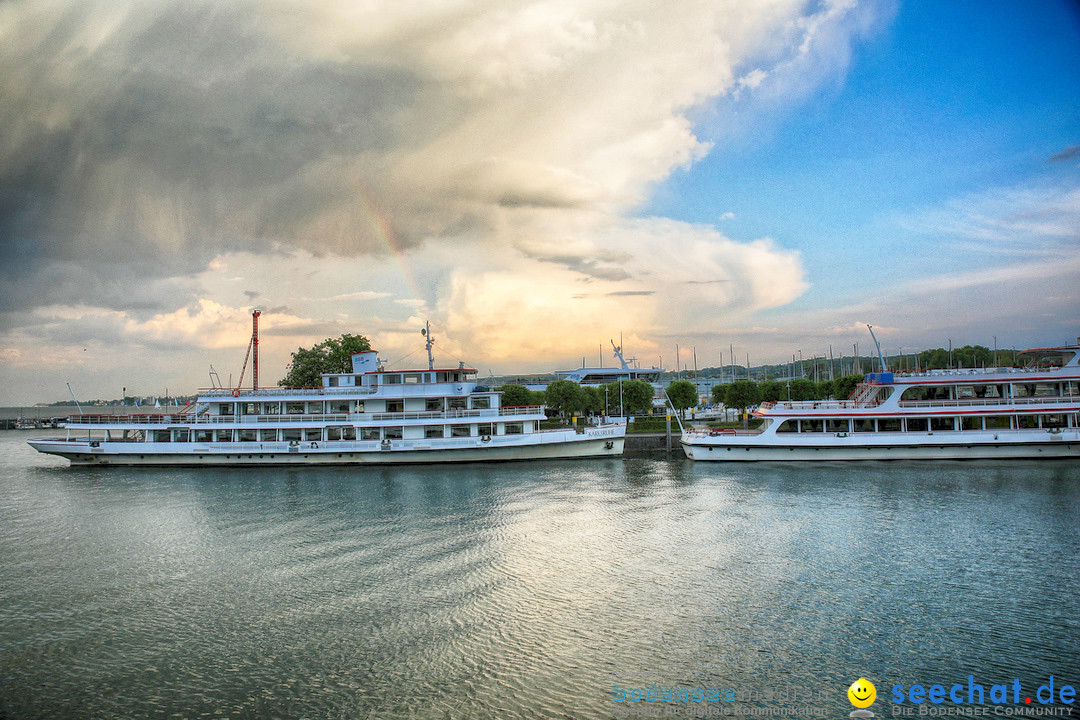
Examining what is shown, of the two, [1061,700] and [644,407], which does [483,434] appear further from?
[1061,700]

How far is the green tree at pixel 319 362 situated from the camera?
69.1m

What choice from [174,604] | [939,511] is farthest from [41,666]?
[939,511]

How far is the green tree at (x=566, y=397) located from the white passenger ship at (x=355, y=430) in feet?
71.8

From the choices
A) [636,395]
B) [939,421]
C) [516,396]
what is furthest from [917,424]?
[516,396]

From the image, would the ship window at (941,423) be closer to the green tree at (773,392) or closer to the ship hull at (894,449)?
the ship hull at (894,449)

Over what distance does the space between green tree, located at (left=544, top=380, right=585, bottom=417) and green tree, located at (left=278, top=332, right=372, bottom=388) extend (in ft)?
77.2

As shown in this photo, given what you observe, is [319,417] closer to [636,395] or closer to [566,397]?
[566,397]

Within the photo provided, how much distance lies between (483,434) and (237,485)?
17023 mm

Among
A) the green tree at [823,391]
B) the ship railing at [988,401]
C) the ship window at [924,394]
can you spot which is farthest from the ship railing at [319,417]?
the green tree at [823,391]

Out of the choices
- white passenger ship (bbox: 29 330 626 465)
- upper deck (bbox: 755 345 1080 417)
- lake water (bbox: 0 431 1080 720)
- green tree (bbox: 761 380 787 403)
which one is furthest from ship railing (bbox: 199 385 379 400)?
green tree (bbox: 761 380 787 403)

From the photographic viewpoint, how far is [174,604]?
17.3 meters

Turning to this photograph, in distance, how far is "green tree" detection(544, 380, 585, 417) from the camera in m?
69.5

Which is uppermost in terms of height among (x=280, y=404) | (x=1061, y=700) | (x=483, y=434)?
(x=280, y=404)

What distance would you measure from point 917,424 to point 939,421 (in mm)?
1479
